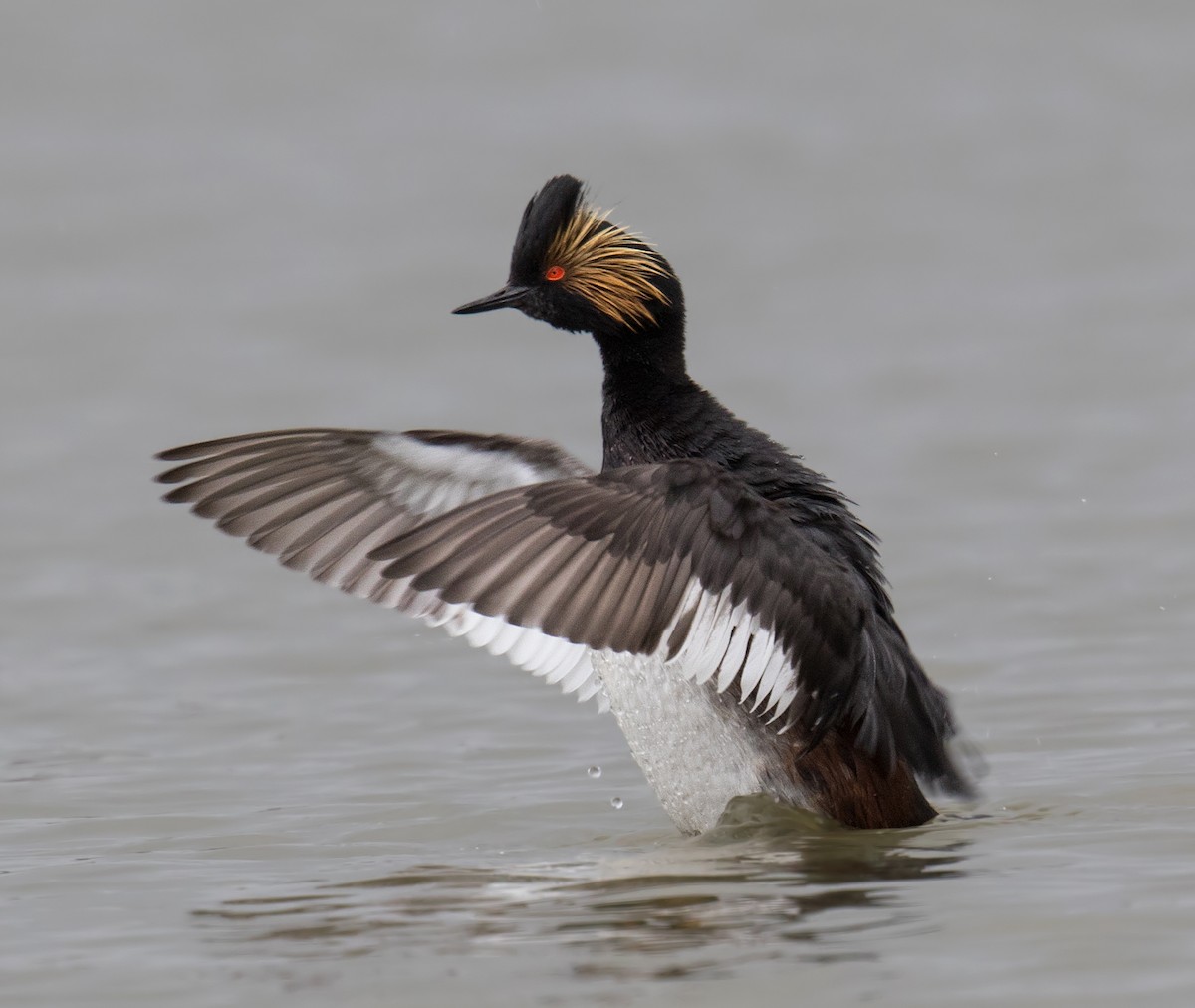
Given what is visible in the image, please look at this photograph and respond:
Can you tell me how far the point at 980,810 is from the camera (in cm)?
740

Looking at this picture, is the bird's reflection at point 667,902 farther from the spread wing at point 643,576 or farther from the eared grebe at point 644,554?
the spread wing at point 643,576

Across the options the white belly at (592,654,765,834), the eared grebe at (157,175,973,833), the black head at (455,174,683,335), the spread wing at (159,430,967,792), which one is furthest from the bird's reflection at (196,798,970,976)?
the black head at (455,174,683,335)

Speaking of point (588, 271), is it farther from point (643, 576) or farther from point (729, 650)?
point (729, 650)

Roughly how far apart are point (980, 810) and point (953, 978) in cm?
223

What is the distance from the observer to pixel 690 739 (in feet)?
22.9

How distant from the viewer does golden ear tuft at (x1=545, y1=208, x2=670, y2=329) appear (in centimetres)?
766

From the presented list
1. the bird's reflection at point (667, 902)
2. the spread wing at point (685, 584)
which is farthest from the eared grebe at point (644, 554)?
the bird's reflection at point (667, 902)

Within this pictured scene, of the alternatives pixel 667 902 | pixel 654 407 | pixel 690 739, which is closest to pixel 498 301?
pixel 654 407

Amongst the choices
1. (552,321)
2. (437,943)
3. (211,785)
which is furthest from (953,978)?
(211,785)

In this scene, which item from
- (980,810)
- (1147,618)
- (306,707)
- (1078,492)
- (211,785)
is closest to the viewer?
(980,810)

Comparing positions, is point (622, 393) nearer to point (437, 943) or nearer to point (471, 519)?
point (471, 519)

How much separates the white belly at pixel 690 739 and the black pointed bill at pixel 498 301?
1.54m

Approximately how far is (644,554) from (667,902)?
3.58 feet

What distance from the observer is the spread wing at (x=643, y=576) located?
20.8 feet
